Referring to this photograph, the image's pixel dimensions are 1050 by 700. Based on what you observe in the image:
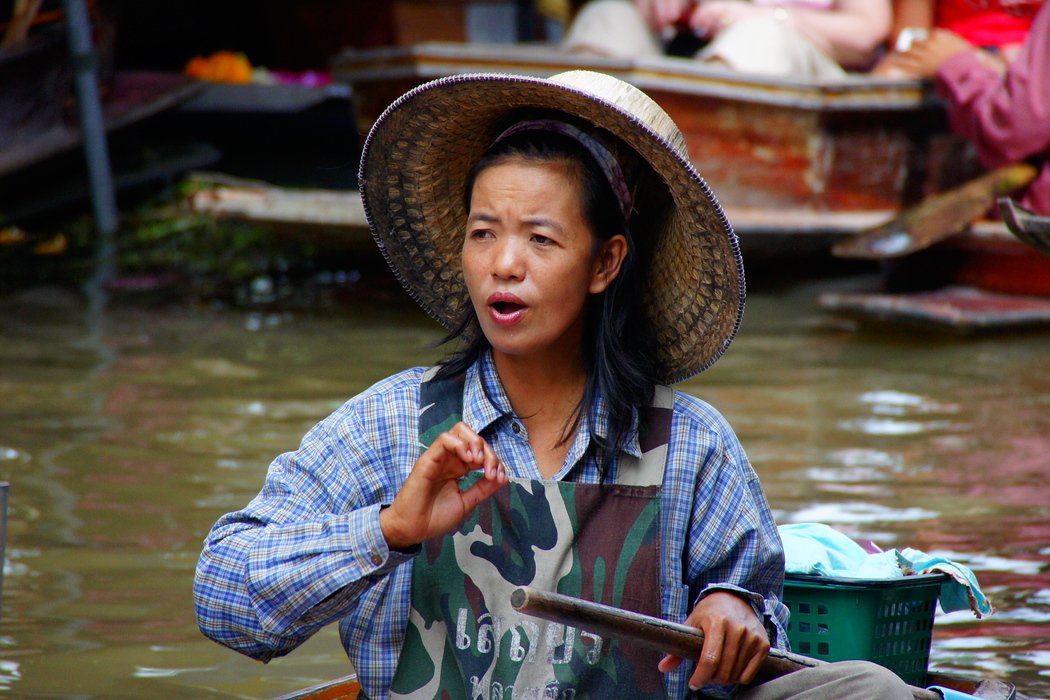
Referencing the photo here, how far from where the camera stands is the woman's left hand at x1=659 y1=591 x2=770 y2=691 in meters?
1.78

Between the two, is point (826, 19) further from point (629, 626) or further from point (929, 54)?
point (629, 626)

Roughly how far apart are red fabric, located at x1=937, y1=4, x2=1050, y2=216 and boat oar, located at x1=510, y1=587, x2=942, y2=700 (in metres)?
4.68

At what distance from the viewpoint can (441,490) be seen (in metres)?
1.76

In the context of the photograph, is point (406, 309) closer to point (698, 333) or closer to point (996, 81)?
point (996, 81)

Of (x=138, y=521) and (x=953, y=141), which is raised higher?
(x=953, y=141)

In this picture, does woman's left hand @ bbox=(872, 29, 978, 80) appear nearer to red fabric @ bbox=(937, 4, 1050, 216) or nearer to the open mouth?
red fabric @ bbox=(937, 4, 1050, 216)

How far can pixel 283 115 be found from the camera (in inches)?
373

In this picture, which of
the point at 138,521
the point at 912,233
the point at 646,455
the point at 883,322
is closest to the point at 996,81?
the point at 912,233

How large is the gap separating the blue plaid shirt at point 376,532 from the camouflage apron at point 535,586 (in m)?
0.04

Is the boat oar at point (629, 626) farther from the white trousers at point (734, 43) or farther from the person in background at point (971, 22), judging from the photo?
the white trousers at point (734, 43)

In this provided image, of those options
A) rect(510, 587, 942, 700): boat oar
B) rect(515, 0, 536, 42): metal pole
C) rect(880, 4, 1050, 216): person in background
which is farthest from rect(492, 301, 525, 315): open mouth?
rect(515, 0, 536, 42): metal pole

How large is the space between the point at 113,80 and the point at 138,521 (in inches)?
Result: 209

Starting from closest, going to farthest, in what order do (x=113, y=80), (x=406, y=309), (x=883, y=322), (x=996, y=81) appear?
1. (x=996, y=81)
2. (x=883, y=322)
3. (x=406, y=309)
4. (x=113, y=80)

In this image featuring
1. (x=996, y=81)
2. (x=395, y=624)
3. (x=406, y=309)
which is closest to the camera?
(x=395, y=624)
